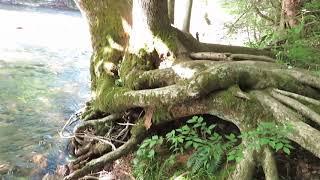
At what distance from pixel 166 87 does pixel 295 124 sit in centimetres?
161

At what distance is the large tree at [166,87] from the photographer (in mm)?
4188

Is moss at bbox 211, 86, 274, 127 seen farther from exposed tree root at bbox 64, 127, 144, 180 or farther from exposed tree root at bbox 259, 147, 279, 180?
exposed tree root at bbox 64, 127, 144, 180

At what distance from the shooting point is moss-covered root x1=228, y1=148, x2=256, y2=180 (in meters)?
3.79

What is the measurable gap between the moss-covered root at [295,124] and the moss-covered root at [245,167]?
0.38m

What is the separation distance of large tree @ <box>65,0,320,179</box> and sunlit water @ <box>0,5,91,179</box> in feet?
2.67

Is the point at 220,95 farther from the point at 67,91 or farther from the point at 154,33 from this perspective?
the point at 67,91

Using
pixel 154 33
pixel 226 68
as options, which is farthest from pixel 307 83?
pixel 154 33

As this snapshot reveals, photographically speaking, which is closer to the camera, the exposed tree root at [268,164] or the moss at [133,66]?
the exposed tree root at [268,164]

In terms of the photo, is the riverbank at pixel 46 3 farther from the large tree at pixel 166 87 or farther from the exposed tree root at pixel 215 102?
the exposed tree root at pixel 215 102

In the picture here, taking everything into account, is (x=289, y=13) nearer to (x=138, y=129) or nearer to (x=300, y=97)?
(x=300, y=97)

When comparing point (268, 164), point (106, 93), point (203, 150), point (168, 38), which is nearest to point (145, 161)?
point (203, 150)

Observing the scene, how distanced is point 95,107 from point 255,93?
2.46m

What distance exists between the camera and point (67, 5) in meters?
34.2

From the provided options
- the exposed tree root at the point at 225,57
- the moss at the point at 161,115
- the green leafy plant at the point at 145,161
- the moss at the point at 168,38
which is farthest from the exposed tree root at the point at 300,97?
the moss at the point at 168,38
